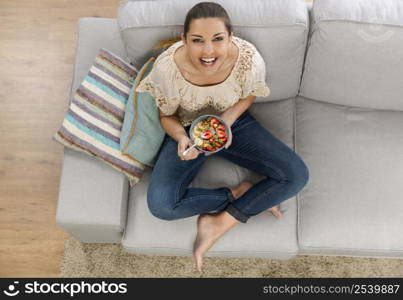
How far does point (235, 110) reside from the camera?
5.51 feet

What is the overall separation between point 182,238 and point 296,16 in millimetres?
930

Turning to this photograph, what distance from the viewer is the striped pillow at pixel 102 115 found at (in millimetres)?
1597

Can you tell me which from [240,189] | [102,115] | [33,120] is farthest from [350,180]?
[33,120]

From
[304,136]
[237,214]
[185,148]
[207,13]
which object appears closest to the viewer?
[207,13]

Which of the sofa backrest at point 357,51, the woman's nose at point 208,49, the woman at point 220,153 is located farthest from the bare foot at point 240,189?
the woman's nose at point 208,49

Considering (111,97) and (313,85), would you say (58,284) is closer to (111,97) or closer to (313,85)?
(111,97)

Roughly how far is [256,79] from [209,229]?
0.60 metres

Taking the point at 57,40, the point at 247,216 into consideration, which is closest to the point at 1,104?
the point at 57,40

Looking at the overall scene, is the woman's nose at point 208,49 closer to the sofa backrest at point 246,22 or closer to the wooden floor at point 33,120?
the sofa backrest at point 246,22

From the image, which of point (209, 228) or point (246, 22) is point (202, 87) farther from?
point (209, 228)

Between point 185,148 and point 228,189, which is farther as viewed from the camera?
point 228,189

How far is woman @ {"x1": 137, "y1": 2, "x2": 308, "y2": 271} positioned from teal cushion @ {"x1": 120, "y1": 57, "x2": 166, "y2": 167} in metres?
0.05

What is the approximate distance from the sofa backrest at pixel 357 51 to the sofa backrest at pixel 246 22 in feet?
0.24

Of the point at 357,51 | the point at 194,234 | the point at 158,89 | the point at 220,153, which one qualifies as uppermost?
the point at 357,51
